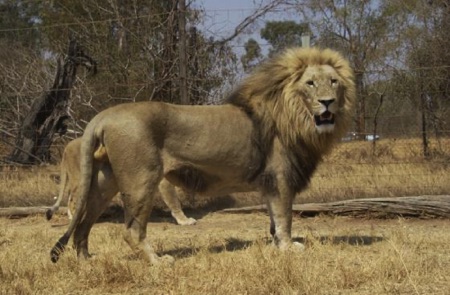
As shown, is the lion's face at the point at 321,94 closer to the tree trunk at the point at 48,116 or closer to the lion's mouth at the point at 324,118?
the lion's mouth at the point at 324,118

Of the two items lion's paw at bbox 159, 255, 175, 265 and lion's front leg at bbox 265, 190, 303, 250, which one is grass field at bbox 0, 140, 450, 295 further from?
lion's front leg at bbox 265, 190, 303, 250

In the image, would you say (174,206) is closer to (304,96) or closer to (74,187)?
(74,187)

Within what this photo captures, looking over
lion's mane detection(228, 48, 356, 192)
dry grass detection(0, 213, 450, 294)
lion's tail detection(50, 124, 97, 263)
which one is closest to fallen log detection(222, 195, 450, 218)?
dry grass detection(0, 213, 450, 294)

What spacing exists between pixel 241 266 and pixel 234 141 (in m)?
1.59

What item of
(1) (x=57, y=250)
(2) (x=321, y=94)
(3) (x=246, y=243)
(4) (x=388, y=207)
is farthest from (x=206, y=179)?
(4) (x=388, y=207)

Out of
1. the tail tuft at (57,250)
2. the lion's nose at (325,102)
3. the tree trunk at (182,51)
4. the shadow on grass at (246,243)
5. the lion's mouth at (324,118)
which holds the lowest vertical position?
the shadow on grass at (246,243)

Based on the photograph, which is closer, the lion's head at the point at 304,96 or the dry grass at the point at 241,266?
the dry grass at the point at 241,266

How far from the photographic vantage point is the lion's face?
668 cm

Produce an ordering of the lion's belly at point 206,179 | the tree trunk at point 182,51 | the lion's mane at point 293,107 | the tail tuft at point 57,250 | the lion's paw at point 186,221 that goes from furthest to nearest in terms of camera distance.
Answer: the tree trunk at point 182,51 → the lion's paw at point 186,221 → the lion's mane at point 293,107 → the lion's belly at point 206,179 → the tail tuft at point 57,250

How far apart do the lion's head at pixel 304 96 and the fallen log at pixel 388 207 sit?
2519 mm

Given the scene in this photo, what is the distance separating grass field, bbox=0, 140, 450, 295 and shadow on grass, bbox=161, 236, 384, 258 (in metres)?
0.02

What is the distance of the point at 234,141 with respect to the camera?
22.2ft

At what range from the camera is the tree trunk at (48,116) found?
13.1 m

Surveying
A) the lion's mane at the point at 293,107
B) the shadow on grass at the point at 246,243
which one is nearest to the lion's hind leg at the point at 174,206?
the shadow on grass at the point at 246,243
